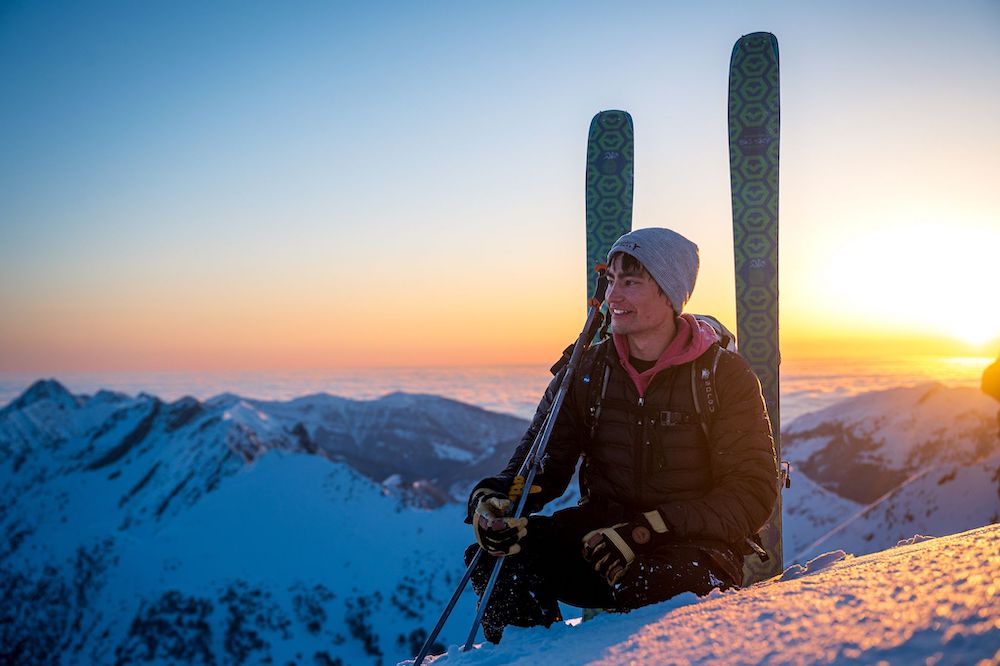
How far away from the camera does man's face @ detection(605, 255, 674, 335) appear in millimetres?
3320

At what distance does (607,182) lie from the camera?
856cm

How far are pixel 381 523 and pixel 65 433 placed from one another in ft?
145

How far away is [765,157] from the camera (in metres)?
7.68

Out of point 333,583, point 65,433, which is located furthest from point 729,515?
point 65,433

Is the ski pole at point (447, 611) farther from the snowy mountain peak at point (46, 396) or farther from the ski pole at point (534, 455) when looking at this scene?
the snowy mountain peak at point (46, 396)

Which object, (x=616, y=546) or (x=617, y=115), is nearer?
(x=616, y=546)

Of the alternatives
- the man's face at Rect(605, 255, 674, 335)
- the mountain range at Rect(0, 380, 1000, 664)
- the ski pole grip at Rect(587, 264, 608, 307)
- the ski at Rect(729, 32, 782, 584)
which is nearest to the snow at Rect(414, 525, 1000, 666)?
the man's face at Rect(605, 255, 674, 335)

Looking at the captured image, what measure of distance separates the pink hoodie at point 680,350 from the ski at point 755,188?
4381 mm

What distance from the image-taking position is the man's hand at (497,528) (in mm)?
2988

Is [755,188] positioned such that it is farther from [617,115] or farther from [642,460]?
[642,460]

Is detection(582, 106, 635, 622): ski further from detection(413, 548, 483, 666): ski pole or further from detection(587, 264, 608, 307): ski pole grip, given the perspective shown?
detection(413, 548, 483, 666): ski pole

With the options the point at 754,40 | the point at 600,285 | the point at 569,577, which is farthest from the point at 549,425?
the point at 754,40

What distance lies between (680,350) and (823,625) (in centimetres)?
165

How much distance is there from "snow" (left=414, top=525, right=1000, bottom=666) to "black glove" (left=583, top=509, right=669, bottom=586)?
8.1 inches
